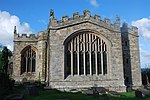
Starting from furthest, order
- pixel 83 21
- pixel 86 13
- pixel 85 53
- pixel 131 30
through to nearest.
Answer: pixel 131 30 < pixel 86 13 < pixel 83 21 < pixel 85 53

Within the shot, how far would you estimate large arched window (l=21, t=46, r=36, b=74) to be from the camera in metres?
31.5

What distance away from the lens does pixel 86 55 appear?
971 inches

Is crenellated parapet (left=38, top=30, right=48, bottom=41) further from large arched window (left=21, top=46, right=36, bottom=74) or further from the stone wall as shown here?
the stone wall

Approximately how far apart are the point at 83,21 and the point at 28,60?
11.8 metres

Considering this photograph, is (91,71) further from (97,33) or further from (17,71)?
(17,71)

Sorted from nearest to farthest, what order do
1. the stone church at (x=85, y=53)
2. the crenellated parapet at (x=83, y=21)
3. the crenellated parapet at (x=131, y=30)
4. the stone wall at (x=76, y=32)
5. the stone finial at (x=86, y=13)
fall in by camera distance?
1. the stone wall at (x=76, y=32)
2. the stone church at (x=85, y=53)
3. the crenellated parapet at (x=83, y=21)
4. the stone finial at (x=86, y=13)
5. the crenellated parapet at (x=131, y=30)

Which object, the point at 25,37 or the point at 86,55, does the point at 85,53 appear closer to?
the point at 86,55

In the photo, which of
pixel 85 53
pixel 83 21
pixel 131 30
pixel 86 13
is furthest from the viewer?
pixel 131 30

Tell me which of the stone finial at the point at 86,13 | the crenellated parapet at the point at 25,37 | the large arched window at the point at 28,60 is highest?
the stone finial at the point at 86,13

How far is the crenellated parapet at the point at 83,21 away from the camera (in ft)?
80.3

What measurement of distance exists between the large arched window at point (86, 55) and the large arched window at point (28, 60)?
9.35 meters

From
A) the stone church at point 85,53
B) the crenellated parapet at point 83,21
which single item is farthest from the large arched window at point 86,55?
the crenellated parapet at point 83,21

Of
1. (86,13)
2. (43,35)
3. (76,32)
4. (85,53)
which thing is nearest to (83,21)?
(86,13)

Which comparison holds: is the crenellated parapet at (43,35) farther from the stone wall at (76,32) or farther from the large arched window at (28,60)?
the stone wall at (76,32)
